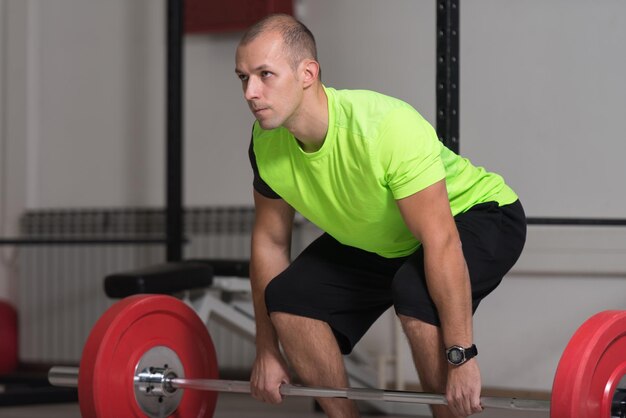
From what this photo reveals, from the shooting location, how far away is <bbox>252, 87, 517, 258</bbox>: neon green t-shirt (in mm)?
2191

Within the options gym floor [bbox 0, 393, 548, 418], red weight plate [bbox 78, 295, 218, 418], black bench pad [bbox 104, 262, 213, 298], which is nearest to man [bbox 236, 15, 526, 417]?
red weight plate [bbox 78, 295, 218, 418]

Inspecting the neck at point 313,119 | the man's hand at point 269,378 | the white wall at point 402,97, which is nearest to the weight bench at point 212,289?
the white wall at point 402,97

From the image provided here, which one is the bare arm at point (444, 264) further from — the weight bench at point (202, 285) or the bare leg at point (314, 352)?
the weight bench at point (202, 285)

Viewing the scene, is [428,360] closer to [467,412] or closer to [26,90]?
[467,412]

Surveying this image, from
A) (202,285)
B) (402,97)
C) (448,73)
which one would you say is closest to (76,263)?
(202,285)

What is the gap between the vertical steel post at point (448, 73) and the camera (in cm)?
292

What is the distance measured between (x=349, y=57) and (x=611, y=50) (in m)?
1.14

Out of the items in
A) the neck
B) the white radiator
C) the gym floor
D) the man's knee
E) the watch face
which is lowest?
the gym floor

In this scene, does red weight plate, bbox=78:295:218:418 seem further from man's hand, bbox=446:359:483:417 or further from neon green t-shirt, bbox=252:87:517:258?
man's hand, bbox=446:359:483:417

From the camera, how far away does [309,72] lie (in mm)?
2258

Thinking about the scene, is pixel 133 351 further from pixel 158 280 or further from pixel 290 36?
pixel 290 36

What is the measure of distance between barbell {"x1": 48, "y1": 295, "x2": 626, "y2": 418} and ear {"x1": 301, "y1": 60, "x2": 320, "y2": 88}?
2.28 feet

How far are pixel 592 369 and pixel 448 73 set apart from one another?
3.62ft

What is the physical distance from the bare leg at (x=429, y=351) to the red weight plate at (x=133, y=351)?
0.78 metres
